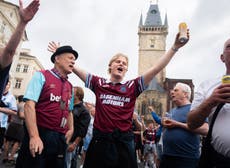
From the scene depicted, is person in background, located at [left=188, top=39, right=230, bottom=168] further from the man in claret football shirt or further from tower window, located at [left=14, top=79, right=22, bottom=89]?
tower window, located at [left=14, top=79, right=22, bottom=89]

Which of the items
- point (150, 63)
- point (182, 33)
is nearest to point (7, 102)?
point (182, 33)

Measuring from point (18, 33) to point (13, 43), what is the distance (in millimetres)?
104

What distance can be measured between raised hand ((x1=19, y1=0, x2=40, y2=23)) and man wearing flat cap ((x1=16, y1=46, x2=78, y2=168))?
817 millimetres

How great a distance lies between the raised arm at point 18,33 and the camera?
6.00 feet

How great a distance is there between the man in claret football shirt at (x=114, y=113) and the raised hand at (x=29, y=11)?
3.84 feet

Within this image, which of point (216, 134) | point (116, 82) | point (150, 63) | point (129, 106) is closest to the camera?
point (216, 134)

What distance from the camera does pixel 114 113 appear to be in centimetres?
262

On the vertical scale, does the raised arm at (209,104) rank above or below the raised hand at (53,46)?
below

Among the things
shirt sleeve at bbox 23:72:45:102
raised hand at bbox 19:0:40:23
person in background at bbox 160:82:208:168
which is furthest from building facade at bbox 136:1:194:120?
raised hand at bbox 19:0:40:23

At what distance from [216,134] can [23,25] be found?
185 centimetres

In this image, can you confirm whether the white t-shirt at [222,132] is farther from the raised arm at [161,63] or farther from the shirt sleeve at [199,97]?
the raised arm at [161,63]

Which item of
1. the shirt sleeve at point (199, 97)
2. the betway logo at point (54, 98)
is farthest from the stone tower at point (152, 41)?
the shirt sleeve at point (199, 97)

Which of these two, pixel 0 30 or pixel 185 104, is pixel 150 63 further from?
pixel 185 104

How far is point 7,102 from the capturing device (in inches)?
204
